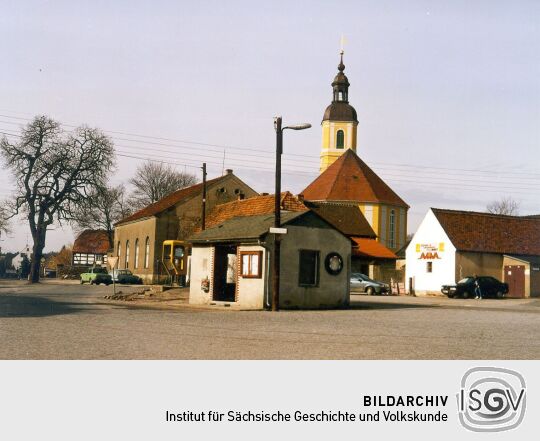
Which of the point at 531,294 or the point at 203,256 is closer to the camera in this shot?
the point at 203,256

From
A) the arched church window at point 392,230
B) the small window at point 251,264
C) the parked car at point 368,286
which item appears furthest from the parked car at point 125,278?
the small window at point 251,264

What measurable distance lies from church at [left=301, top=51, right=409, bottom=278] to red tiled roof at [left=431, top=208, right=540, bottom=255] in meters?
16.3

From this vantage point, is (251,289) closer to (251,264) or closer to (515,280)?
(251,264)

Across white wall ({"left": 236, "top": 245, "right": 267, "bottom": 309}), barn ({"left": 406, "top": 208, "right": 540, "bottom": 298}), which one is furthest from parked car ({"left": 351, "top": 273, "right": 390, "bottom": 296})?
white wall ({"left": 236, "top": 245, "right": 267, "bottom": 309})

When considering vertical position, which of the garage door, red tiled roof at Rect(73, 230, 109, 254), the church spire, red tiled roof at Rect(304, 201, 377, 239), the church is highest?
the church spire

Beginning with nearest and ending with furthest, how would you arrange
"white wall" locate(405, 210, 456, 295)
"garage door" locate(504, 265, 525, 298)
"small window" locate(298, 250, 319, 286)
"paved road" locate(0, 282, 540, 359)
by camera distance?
"paved road" locate(0, 282, 540, 359) < "small window" locate(298, 250, 319, 286) < "garage door" locate(504, 265, 525, 298) < "white wall" locate(405, 210, 456, 295)

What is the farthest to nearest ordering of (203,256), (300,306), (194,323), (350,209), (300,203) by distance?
(350,209) → (300,203) → (203,256) → (300,306) → (194,323)

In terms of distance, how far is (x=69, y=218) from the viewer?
191 ft

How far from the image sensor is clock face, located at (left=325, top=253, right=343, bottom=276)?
1020 inches

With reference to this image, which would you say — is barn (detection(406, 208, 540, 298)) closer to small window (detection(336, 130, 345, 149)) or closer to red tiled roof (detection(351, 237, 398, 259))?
red tiled roof (detection(351, 237, 398, 259))
